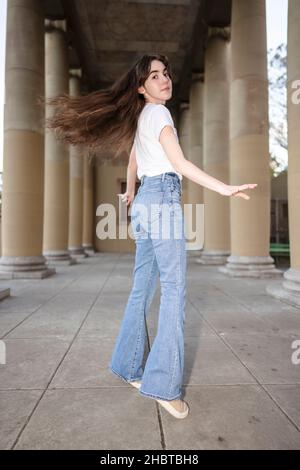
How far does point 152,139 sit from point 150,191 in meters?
0.38

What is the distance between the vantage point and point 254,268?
33.7 feet

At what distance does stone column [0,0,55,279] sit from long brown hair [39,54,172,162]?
7828 millimetres

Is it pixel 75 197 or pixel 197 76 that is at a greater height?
pixel 197 76

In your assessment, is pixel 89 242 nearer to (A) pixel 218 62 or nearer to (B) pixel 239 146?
(A) pixel 218 62

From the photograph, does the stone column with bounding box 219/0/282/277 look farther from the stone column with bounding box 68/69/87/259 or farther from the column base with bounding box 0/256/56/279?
the stone column with bounding box 68/69/87/259

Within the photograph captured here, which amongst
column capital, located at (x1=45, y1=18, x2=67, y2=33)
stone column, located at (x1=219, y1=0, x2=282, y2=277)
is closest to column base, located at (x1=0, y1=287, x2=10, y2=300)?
stone column, located at (x1=219, y1=0, x2=282, y2=277)

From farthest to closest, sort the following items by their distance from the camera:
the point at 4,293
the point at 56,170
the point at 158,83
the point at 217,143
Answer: the point at 56,170
the point at 217,143
the point at 4,293
the point at 158,83

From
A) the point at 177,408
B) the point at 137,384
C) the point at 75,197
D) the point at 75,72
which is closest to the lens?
the point at 177,408

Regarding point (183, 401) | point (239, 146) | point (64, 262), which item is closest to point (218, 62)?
point (239, 146)

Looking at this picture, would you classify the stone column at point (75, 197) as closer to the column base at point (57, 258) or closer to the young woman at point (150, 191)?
the column base at point (57, 258)

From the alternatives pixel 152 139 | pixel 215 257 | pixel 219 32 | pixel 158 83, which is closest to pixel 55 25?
pixel 219 32

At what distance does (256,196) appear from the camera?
10484mm

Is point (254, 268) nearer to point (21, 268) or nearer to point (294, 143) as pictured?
point (294, 143)

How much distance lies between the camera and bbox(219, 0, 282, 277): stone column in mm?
10469
